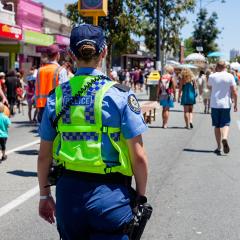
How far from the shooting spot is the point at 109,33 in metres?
26.5

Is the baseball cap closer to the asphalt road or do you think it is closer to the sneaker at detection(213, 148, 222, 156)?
the asphalt road

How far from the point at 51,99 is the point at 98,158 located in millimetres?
457

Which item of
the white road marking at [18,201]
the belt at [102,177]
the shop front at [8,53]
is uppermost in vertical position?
the shop front at [8,53]

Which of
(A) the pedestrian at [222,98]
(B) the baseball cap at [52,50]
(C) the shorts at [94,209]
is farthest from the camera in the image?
(A) the pedestrian at [222,98]

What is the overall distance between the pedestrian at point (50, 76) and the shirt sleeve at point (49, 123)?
5.09m

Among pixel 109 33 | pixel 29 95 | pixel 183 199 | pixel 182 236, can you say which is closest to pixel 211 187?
pixel 183 199

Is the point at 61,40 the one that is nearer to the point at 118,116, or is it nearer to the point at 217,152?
the point at 217,152

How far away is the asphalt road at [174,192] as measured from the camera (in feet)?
18.0

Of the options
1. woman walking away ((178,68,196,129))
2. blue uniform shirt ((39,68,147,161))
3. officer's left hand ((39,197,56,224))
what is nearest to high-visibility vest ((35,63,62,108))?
officer's left hand ((39,197,56,224))

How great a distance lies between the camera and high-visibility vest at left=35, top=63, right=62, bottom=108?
8.16 m

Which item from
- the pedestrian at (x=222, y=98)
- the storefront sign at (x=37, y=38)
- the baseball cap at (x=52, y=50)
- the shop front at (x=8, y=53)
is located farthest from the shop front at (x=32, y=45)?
the baseball cap at (x=52, y=50)

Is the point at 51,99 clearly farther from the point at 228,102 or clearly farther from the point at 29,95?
the point at 29,95

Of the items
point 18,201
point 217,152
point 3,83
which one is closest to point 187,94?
point 217,152

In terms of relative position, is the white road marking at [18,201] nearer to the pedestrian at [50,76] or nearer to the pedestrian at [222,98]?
the pedestrian at [50,76]
